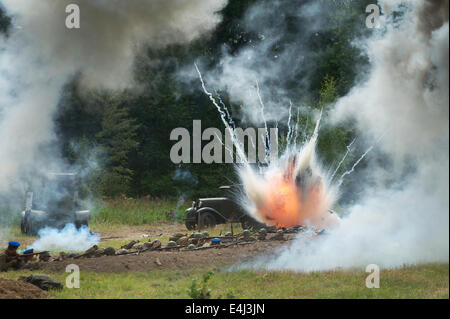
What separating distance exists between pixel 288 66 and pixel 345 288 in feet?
65.7

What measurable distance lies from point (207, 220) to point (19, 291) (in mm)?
9083

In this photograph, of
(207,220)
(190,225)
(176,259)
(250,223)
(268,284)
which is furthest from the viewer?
(190,225)

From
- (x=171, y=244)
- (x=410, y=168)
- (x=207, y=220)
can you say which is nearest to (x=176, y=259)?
(x=171, y=244)

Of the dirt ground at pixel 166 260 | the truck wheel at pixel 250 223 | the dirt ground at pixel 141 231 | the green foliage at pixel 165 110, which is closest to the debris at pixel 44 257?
the dirt ground at pixel 166 260

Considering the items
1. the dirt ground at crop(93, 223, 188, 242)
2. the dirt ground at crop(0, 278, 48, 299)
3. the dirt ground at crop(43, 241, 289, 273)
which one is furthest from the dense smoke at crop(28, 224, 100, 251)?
the dirt ground at crop(0, 278, 48, 299)

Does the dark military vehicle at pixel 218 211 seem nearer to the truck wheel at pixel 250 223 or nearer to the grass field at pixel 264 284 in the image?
the truck wheel at pixel 250 223

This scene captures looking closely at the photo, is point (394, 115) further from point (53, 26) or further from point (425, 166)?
point (53, 26)

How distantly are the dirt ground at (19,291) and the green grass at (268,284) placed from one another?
1.01 ft

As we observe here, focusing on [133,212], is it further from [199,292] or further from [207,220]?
[199,292]

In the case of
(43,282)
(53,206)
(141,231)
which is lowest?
(43,282)

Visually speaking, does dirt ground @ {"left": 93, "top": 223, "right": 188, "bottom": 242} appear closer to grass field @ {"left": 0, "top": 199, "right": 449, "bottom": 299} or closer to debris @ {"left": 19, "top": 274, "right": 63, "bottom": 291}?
grass field @ {"left": 0, "top": 199, "right": 449, "bottom": 299}

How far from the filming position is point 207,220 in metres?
17.3

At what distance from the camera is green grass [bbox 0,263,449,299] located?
8977mm
